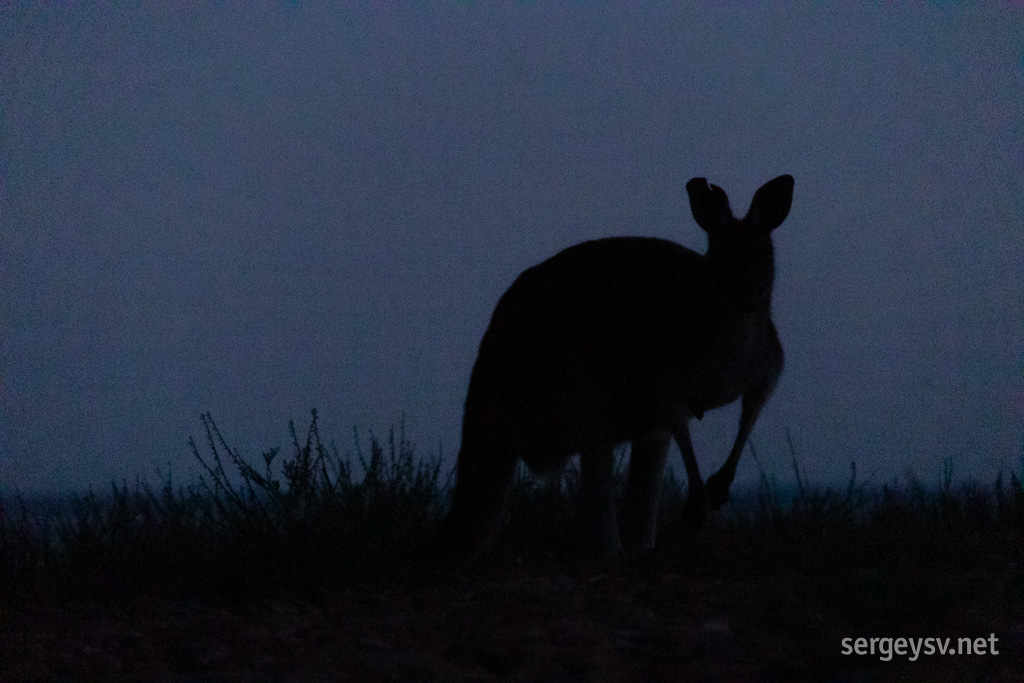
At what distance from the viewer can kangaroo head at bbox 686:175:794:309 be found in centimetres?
579

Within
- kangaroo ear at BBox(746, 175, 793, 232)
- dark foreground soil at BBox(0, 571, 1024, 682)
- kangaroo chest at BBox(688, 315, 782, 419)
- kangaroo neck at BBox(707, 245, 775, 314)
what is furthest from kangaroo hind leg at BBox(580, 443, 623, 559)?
kangaroo ear at BBox(746, 175, 793, 232)

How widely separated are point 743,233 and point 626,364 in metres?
0.81

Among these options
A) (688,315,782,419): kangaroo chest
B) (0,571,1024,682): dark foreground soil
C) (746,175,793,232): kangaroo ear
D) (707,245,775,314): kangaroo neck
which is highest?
(746,175,793,232): kangaroo ear

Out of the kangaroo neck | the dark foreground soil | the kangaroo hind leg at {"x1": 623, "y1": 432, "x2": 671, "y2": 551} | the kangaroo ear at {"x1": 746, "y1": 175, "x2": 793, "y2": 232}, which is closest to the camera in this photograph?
the dark foreground soil

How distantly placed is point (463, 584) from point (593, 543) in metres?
0.88

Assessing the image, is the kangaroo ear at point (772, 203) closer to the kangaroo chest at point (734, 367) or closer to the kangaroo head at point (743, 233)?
the kangaroo head at point (743, 233)

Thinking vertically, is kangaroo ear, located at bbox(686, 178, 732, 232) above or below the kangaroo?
above

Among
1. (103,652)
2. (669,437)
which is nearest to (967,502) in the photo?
(669,437)

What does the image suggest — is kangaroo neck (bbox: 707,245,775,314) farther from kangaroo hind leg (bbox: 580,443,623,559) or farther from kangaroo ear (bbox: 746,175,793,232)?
kangaroo hind leg (bbox: 580,443,623,559)

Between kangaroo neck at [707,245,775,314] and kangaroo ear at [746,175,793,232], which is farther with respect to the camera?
kangaroo ear at [746,175,793,232]

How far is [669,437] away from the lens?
6680mm

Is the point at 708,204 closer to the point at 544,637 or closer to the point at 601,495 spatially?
the point at 601,495

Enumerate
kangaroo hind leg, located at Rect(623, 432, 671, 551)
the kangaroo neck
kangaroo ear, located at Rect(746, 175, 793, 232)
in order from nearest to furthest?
the kangaroo neck < kangaroo ear, located at Rect(746, 175, 793, 232) < kangaroo hind leg, located at Rect(623, 432, 671, 551)

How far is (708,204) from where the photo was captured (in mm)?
6020
